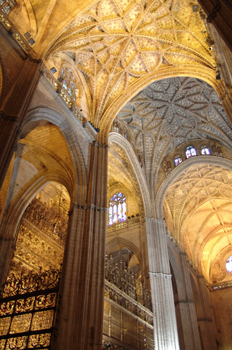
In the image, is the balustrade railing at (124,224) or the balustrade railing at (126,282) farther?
the balustrade railing at (124,224)

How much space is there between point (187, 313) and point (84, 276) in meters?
12.6

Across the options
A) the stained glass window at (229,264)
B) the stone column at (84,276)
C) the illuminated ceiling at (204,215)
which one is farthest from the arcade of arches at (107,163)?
the stained glass window at (229,264)

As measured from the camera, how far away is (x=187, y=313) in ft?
60.6

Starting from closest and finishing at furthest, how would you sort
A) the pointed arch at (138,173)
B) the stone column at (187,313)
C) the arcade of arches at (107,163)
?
1. the arcade of arches at (107,163)
2. the pointed arch at (138,173)
3. the stone column at (187,313)

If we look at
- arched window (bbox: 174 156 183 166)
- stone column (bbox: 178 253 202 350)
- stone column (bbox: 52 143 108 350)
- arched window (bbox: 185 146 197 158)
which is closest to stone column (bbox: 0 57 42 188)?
stone column (bbox: 52 143 108 350)

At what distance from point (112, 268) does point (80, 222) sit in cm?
243

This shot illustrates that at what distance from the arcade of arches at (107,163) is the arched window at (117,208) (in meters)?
0.08

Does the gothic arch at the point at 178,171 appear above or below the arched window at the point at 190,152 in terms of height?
below

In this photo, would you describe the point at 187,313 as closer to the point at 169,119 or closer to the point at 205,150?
the point at 205,150

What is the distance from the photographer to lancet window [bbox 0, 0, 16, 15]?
979 centimetres

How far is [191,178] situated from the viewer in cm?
2111

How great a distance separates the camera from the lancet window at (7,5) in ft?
32.1

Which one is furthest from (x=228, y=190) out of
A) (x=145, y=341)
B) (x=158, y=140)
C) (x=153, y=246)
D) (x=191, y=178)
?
(x=145, y=341)

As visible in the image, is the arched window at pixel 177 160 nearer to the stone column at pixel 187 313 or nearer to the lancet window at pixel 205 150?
the lancet window at pixel 205 150
